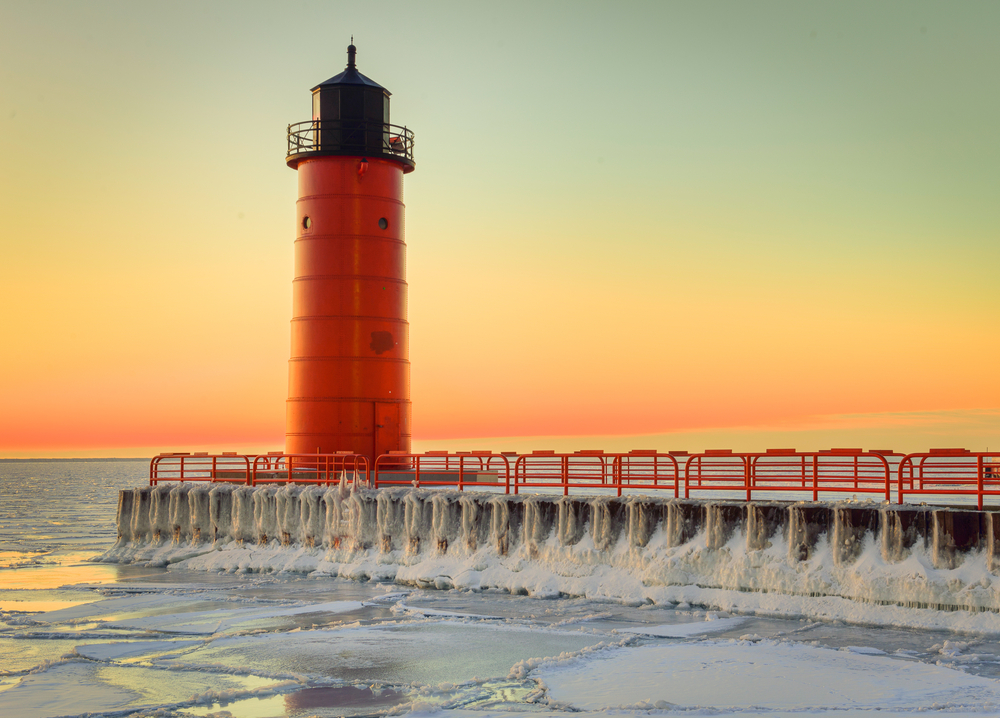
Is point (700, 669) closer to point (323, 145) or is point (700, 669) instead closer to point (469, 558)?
point (469, 558)

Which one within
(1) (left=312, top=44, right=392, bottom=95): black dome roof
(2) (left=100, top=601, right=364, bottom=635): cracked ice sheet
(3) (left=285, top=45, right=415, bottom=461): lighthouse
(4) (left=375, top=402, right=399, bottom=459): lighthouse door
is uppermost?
(1) (left=312, top=44, right=392, bottom=95): black dome roof

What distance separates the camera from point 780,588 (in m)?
16.4

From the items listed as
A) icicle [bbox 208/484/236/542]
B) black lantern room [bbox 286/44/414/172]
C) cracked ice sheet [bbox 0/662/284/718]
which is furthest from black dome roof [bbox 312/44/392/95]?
cracked ice sheet [bbox 0/662/284/718]

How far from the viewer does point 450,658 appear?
1275cm

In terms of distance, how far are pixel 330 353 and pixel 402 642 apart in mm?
14799

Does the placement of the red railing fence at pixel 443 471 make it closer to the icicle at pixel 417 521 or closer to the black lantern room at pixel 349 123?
the icicle at pixel 417 521

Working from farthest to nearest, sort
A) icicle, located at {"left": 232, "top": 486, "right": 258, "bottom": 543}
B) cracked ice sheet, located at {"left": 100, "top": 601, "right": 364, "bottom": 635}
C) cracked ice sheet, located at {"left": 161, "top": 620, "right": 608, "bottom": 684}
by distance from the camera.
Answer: icicle, located at {"left": 232, "top": 486, "right": 258, "bottom": 543}
cracked ice sheet, located at {"left": 100, "top": 601, "right": 364, "bottom": 635}
cracked ice sheet, located at {"left": 161, "top": 620, "right": 608, "bottom": 684}

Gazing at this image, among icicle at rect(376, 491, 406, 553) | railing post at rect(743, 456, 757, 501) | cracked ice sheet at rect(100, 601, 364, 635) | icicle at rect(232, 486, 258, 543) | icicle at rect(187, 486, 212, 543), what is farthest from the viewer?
icicle at rect(187, 486, 212, 543)

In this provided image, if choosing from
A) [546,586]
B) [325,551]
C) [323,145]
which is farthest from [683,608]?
[323,145]

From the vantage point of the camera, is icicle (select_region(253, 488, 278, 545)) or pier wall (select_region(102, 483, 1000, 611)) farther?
icicle (select_region(253, 488, 278, 545))

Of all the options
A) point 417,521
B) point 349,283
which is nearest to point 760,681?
point 417,521

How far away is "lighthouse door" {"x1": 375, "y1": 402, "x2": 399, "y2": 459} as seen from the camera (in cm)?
2770

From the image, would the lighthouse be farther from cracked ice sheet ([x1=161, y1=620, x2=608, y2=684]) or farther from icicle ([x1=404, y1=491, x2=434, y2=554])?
cracked ice sheet ([x1=161, y1=620, x2=608, y2=684])

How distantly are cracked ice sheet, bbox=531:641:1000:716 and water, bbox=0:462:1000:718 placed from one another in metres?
0.03
